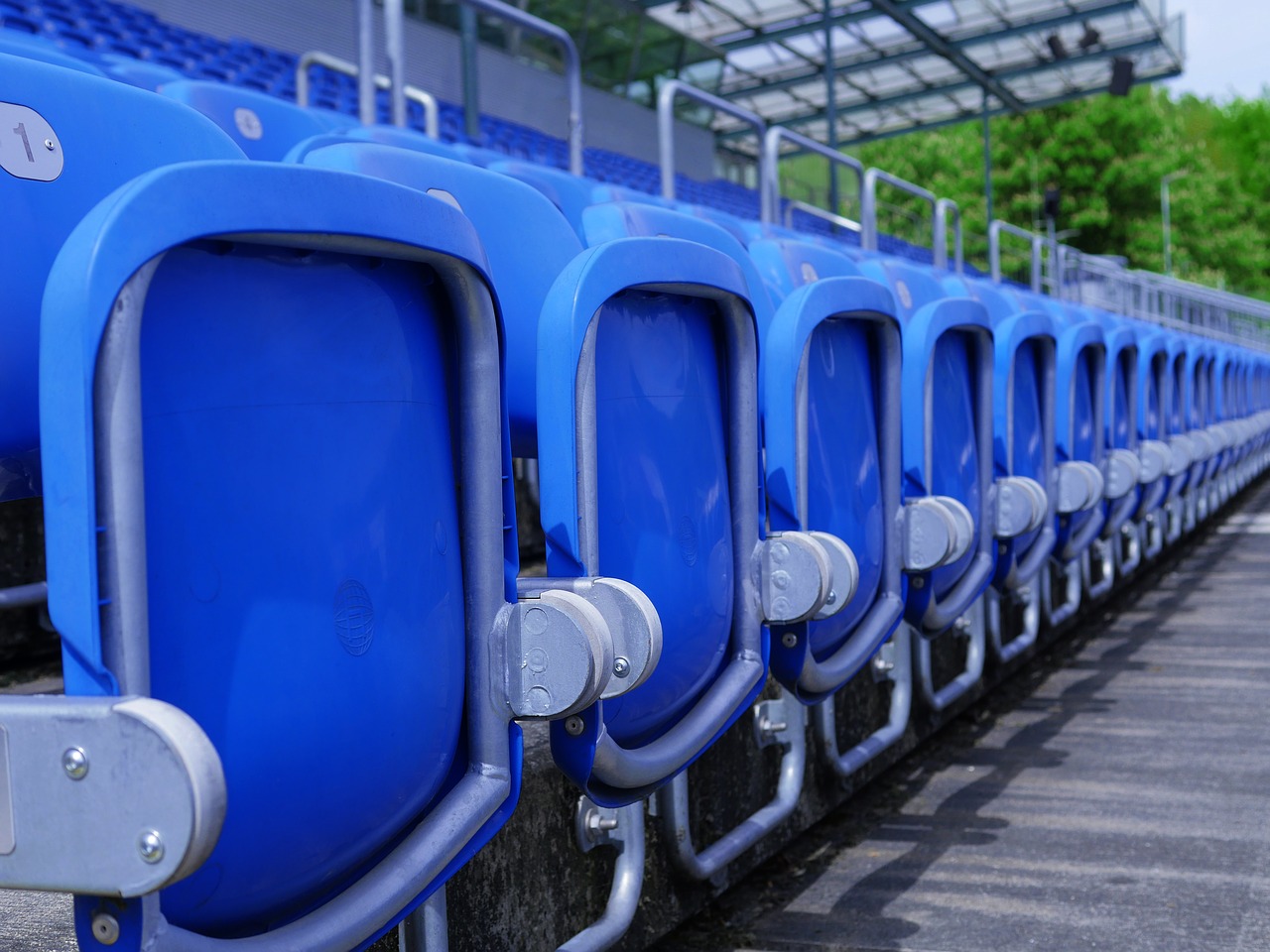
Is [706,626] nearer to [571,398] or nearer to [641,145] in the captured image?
[571,398]

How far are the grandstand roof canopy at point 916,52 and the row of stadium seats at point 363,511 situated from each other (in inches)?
366

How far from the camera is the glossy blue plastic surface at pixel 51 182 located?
91 cm

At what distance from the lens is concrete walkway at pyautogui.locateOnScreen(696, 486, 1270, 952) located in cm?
140

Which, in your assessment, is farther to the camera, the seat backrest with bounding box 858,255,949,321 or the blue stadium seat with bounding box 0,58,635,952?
the seat backrest with bounding box 858,255,949,321

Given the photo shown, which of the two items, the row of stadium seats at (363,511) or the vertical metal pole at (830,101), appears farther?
the vertical metal pole at (830,101)

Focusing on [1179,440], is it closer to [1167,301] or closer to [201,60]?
[201,60]

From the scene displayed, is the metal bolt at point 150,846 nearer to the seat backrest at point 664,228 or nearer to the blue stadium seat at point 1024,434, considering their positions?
the seat backrest at point 664,228

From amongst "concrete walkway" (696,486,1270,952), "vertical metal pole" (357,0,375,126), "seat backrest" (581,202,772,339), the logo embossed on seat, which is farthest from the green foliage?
the logo embossed on seat

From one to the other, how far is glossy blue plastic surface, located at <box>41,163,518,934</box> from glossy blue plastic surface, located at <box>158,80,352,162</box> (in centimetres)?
127

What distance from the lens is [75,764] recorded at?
0.51 m

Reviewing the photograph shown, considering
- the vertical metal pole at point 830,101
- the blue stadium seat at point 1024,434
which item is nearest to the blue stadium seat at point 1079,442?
the blue stadium seat at point 1024,434

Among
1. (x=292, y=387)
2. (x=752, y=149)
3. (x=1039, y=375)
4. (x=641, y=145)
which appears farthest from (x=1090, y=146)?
(x=292, y=387)

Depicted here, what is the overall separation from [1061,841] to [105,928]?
4.55 feet

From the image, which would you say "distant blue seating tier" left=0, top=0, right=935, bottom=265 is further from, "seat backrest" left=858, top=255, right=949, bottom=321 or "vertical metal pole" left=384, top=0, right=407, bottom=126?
"seat backrest" left=858, top=255, right=949, bottom=321
